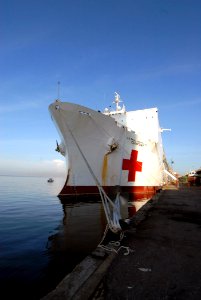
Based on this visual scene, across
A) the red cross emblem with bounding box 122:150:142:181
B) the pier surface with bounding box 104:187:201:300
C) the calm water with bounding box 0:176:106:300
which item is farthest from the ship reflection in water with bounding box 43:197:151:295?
the red cross emblem with bounding box 122:150:142:181

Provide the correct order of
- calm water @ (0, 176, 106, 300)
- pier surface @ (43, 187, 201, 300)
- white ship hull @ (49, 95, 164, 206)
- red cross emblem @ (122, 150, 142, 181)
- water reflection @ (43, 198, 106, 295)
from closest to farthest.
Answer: pier surface @ (43, 187, 201, 300) < calm water @ (0, 176, 106, 300) < water reflection @ (43, 198, 106, 295) < white ship hull @ (49, 95, 164, 206) < red cross emblem @ (122, 150, 142, 181)

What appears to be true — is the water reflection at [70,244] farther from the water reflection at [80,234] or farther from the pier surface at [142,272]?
the pier surface at [142,272]

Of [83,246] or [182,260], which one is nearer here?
[182,260]

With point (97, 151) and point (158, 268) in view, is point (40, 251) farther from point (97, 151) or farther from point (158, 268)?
point (97, 151)

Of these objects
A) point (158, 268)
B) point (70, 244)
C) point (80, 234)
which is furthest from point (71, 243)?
point (158, 268)

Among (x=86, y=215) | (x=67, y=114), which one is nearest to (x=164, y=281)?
(x=86, y=215)

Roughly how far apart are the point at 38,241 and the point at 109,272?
470 cm

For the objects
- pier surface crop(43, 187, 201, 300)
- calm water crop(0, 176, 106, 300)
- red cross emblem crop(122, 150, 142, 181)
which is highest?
red cross emblem crop(122, 150, 142, 181)

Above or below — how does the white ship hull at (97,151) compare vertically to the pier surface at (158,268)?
above

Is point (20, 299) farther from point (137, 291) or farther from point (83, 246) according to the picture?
point (83, 246)

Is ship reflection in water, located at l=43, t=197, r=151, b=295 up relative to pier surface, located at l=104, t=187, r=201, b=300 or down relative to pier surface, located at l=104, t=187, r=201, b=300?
down

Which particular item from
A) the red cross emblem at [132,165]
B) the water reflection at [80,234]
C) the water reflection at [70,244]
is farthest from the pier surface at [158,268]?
the red cross emblem at [132,165]

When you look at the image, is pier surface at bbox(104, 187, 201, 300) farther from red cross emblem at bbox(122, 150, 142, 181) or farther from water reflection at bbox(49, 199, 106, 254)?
red cross emblem at bbox(122, 150, 142, 181)

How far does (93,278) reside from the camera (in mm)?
3225
